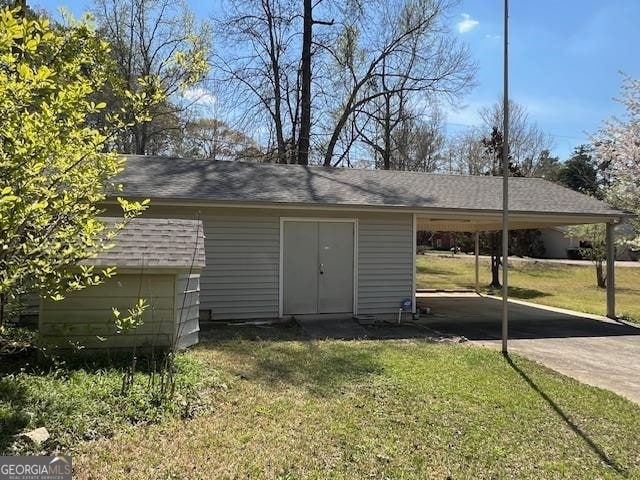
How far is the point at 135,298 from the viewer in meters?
5.65

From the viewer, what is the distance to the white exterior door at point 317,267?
371 inches

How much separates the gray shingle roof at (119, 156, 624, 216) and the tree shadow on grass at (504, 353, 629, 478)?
459 centimetres

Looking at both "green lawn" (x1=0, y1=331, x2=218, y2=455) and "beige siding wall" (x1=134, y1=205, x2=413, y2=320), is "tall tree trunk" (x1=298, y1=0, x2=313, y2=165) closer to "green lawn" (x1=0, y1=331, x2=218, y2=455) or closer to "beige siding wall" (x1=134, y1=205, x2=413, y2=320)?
"beige siding wall" (x1=134, y1=205, x2=413, y2=320)

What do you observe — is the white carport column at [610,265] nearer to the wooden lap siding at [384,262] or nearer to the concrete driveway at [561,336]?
the concrete driveway at [561,336]

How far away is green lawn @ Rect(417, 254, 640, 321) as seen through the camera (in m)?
14.4

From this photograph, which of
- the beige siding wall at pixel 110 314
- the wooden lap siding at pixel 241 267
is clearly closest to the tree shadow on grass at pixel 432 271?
the wooden lap siding at pixel 241 267

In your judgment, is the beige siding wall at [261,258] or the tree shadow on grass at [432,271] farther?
the tree shadow on grass at [432,271]

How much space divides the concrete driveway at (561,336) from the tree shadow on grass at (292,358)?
2.62 metres

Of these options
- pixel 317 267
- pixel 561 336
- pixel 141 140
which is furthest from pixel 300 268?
pixel 141 140

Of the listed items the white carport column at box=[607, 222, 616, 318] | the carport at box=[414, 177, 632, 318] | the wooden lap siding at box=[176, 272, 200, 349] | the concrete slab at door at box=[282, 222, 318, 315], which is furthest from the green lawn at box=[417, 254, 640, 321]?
the wooden lap siding at box=[176, 272, 200, 349]

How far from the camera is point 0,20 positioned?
304cm

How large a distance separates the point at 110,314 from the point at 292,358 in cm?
232

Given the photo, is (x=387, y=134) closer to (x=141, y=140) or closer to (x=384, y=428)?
(x=141, y=140)

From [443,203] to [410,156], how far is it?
747 inches
